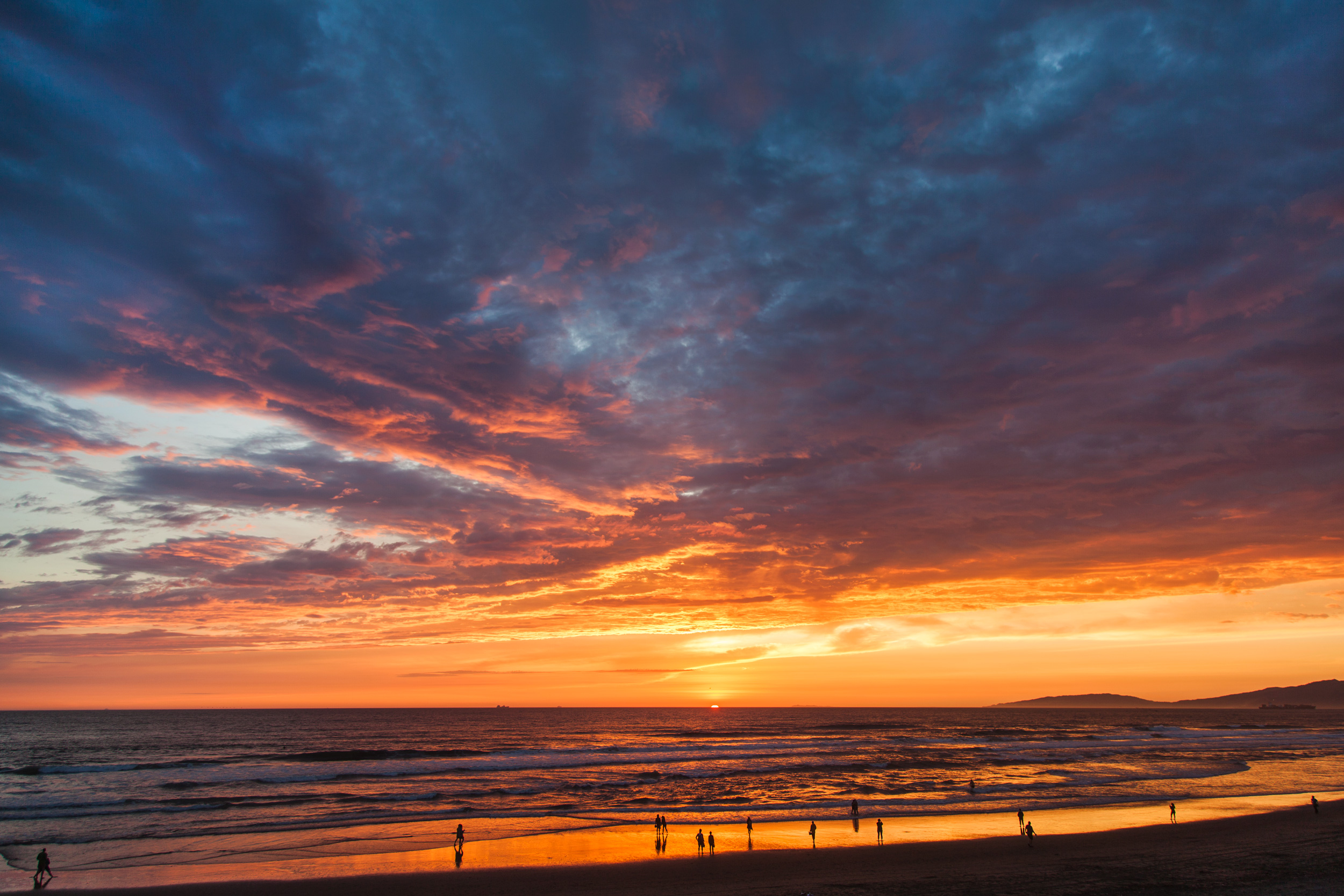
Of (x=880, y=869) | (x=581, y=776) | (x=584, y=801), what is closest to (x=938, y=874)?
(x=880, y=869)

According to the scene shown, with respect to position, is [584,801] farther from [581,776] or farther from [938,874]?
[938,874]

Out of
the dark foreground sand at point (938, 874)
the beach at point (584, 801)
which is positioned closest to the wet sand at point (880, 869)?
the dark foreground sand at point (938, 874)

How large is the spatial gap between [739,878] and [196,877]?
17989 millimetres

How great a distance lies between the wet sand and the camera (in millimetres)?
19984

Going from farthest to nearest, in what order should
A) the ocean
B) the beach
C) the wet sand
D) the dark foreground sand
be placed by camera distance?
1. the ocean
2. the beach
3. the wet sand
4. the dark foreground sand

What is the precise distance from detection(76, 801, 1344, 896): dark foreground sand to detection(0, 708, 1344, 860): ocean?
30.8 feet

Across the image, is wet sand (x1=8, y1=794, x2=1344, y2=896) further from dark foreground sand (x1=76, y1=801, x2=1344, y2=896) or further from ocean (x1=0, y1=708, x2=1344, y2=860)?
ocean (x1=0, y1=708, x2=1344, y2=860)

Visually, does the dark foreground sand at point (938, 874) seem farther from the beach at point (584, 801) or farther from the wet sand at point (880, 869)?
the beach at point (584, 801)

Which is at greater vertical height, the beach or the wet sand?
the wet sand

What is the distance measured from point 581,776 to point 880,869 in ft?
118

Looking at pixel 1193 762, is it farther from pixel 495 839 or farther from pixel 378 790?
pixel 378 790

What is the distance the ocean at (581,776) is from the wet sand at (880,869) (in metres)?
7.60

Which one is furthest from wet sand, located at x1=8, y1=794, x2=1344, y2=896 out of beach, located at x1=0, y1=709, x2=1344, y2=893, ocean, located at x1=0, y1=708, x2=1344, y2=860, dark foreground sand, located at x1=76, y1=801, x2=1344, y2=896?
ocean, located at x1=0, y1=708, x2=1344, y2=860

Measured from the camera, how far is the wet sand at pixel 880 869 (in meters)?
20.0
